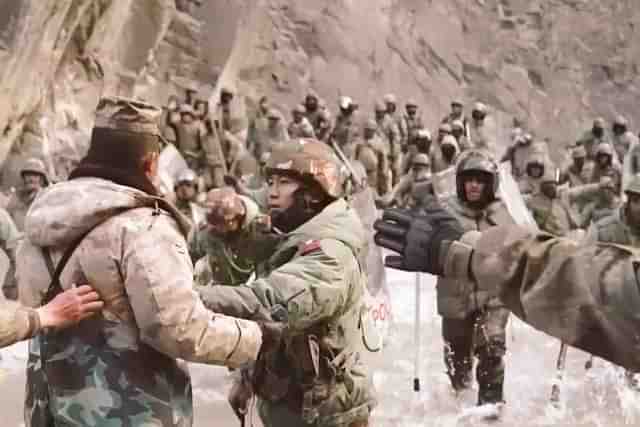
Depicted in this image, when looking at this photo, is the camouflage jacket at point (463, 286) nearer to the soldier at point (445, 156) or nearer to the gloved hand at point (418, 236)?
the gloved hand at point (418, 236)

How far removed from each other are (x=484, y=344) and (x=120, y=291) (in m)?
3.85

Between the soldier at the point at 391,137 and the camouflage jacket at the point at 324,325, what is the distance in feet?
41.2

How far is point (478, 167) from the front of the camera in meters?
5.43

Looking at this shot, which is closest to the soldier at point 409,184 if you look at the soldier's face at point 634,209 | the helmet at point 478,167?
the helmet at point 478,167

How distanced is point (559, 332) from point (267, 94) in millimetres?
18324

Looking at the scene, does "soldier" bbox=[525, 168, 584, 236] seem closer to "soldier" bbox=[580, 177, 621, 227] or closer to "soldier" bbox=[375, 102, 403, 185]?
"soldier" bbox=[580, 177, 621, 227]

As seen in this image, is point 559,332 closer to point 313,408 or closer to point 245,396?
point 313,408

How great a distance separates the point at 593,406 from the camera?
21.2ft

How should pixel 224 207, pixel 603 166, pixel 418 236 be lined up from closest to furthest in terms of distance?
pixel 418 236, pixel 224 207, pixel 603 166

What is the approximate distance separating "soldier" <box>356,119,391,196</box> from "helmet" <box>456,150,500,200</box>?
354 inches

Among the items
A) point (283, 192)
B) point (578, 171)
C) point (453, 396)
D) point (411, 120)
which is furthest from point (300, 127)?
point (283, 192)

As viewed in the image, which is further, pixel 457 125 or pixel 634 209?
pixel 457 125

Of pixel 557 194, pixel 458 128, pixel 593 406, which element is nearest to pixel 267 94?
pixel 458 128

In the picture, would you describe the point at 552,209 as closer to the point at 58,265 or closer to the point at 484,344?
the point at 484,344
